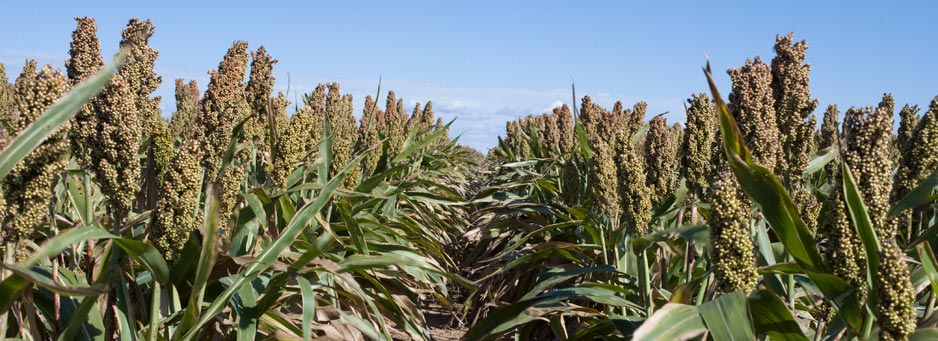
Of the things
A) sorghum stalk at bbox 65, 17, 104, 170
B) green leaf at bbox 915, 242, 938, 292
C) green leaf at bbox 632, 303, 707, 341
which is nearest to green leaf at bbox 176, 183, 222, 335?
sorghum stalk at bbox 65, 17, 104, 170

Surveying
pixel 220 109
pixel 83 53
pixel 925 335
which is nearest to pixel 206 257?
pixel 83 53

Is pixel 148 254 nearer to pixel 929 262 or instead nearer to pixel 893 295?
pixel 893 295

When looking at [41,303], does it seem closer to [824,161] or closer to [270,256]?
[270,256]

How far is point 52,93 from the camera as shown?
2.02m

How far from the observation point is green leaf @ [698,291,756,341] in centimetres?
196

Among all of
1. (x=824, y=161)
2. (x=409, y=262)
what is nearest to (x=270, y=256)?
(x=409, y=262)

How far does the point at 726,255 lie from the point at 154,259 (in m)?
1.67

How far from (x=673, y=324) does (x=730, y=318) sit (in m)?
0.14

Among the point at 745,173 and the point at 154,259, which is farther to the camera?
the point at 154,259

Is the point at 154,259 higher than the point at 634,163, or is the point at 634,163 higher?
the point at 634,163

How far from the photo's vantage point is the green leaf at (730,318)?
1.96m

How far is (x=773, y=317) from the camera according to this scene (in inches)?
87.8

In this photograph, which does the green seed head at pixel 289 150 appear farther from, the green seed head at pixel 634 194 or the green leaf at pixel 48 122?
the green leaf at pixel 48 122

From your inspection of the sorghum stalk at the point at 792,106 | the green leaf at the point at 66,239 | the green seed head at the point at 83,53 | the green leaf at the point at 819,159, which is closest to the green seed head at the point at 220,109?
the green seed head at the point at 83,53
